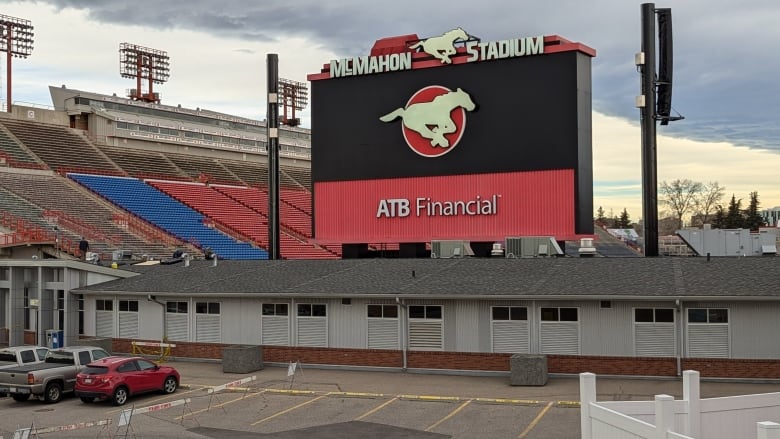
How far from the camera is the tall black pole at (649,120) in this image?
34.6 m

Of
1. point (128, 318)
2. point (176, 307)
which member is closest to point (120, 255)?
point (128, 318)

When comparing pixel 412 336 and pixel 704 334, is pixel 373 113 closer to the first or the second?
pixel 412 336

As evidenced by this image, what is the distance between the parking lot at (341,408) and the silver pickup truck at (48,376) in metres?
0.38

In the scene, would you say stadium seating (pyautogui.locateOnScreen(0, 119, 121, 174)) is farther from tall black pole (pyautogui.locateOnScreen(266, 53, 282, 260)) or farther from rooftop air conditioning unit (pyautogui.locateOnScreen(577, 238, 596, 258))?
rooftop air conditioning unit (pyautogui.locateOnScreen(577, 238, 596, 258))

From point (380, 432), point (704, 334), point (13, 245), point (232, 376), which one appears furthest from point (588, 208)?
point (13, 245)

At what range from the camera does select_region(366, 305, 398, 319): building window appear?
1197 inches

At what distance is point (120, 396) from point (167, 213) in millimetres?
45173

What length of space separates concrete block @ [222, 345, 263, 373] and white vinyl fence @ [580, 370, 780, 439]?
19777 mm

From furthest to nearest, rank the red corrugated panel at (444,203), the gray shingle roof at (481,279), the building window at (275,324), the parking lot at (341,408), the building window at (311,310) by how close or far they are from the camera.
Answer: the red corrugated panel at (444,203)
the building window at (275,324)
the building window at (311,310)
the gray shingle roof at (481,279)
the parking lot at (341,408)

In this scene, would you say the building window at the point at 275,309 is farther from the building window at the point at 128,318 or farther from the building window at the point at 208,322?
the building window at the point at 128,318

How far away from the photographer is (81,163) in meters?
72.4

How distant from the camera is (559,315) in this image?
1115 inches

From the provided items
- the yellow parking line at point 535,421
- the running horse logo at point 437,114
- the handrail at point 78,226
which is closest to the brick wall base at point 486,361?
the yellow parking line at point 535,421

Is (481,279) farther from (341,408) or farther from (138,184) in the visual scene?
(138,184)
